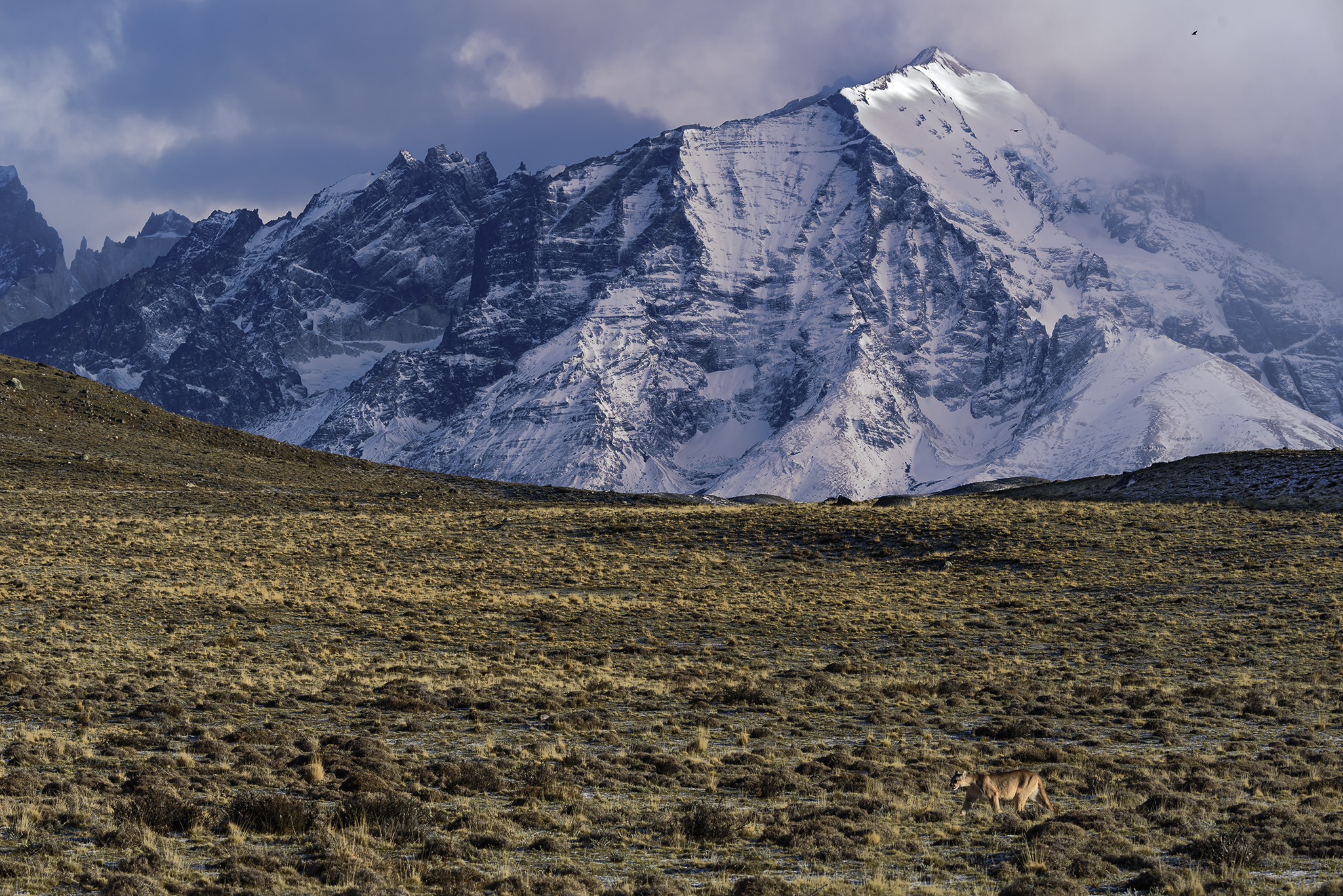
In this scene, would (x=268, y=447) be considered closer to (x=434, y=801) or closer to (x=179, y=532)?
(x=179, y=532)

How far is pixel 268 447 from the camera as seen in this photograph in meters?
93.9

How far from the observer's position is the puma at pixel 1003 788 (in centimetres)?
1745

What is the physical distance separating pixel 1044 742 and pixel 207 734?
16.9m

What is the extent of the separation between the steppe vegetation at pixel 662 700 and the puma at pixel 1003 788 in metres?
0.42

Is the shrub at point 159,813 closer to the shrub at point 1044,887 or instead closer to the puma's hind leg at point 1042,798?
the shrub at point 1044,887

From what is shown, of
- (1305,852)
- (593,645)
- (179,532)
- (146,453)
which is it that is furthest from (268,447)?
(1305,852)

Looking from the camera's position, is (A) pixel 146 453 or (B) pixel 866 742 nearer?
(B) pixel 866 742

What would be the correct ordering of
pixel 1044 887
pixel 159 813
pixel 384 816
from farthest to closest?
1. pixel 384 816
2. pixel 159 813
3. pixel 1044 887

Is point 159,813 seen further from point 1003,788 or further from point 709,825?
point 1003,788

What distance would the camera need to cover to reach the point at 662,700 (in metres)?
28.0

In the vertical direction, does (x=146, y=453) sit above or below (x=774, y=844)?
above

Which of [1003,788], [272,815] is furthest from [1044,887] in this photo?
[272,815]

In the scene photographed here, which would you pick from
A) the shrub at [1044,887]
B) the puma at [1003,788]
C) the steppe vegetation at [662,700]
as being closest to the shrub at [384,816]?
the steppe vegetation at [662,700]

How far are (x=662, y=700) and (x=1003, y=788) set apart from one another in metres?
11.8
